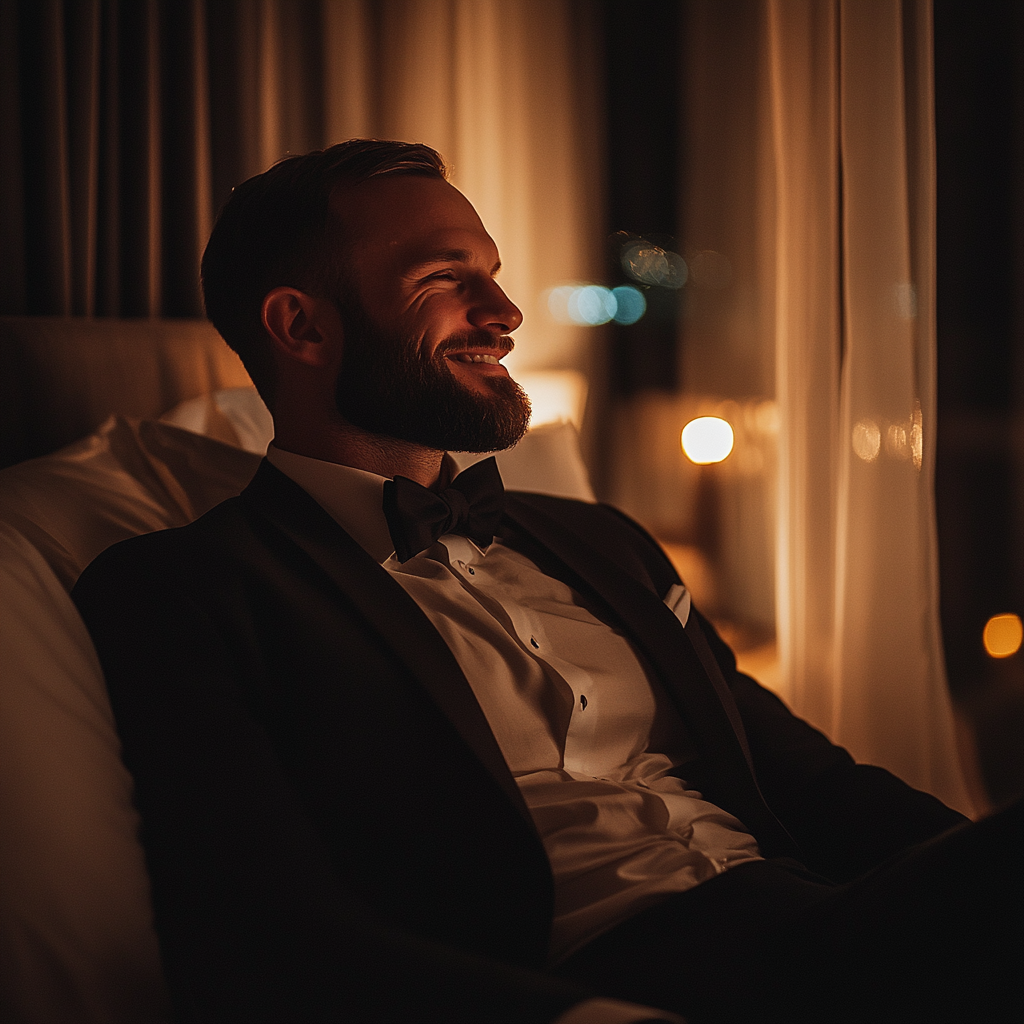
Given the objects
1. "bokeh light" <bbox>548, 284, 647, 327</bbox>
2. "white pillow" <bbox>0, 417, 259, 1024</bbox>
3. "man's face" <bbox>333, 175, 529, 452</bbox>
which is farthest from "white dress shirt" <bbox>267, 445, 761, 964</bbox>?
"bokeh light" <bbox>548, 284, 647, 327</bbox>

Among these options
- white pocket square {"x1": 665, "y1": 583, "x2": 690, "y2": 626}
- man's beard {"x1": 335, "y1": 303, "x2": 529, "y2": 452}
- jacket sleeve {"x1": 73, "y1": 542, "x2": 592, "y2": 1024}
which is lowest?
jacket sleeve {"x1": 73, "y1": 542, "x2": 592, "y2": 1024}

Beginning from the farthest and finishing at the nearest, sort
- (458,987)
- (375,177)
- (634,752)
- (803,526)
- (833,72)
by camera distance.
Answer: (803,526) < (833,72) < (375,177) < (634,752) < (458,987)

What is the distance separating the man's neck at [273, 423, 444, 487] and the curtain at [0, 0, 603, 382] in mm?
754

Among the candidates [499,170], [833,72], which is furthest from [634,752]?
[499,170]

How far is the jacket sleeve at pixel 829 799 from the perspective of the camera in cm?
108

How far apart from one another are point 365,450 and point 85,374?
1.92ft

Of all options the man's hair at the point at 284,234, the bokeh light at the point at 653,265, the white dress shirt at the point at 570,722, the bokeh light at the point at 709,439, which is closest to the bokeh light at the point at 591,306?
the bokeh light at the point at 653,265

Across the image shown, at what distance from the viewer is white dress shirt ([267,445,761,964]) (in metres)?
0.93

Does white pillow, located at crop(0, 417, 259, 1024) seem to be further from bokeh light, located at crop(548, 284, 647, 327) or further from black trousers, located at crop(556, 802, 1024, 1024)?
bokeh light, located at crop(548, 284, 647, 327)

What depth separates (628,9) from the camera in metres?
2.73

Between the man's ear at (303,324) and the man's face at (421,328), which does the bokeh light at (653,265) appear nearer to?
the man's face at (421,328)

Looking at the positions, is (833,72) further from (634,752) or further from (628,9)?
(634,752)

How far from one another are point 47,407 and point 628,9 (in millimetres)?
2179

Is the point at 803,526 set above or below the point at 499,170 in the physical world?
below
